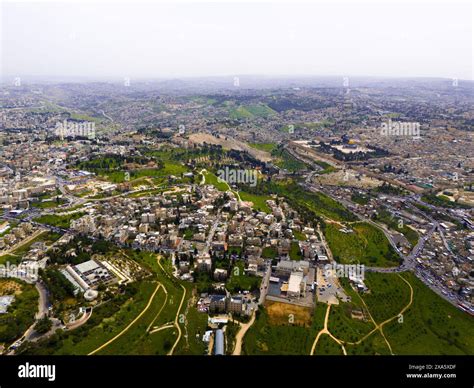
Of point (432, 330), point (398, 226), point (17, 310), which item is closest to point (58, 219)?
point (17, 310)

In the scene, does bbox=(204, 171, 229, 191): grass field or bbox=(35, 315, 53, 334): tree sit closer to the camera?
bbox=(35, 315, 53, 334): tree

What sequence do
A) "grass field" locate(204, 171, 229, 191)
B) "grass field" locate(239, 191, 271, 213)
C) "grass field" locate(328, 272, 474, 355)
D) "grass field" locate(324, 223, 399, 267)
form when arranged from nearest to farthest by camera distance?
"grass field" locate(328, 272, 474, 355) < "grass field" locate(324, 223, 399, 267) < "grass field" locate(239, 191, 271, 213) < "grass field" locate(204, 171, 229, 191)

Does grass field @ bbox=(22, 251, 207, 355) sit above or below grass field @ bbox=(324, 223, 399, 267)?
below

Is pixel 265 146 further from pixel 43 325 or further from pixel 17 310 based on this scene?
pixel 43 325

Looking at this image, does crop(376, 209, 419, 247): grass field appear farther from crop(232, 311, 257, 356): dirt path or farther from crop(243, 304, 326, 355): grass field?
crop(232, 311, 257, 356): dirt path

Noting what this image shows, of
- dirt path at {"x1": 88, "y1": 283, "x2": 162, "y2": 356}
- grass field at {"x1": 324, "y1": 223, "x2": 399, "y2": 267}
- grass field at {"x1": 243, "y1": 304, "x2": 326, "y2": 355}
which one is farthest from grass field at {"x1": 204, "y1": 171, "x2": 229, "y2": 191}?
grass field at {"x1": 243, "y1": 304, "x2": 326, "y2": 355}

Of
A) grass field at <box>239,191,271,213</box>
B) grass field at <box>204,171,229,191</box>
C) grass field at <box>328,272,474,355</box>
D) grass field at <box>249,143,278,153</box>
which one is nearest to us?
grass field at <box>328,272,474,355</box>
